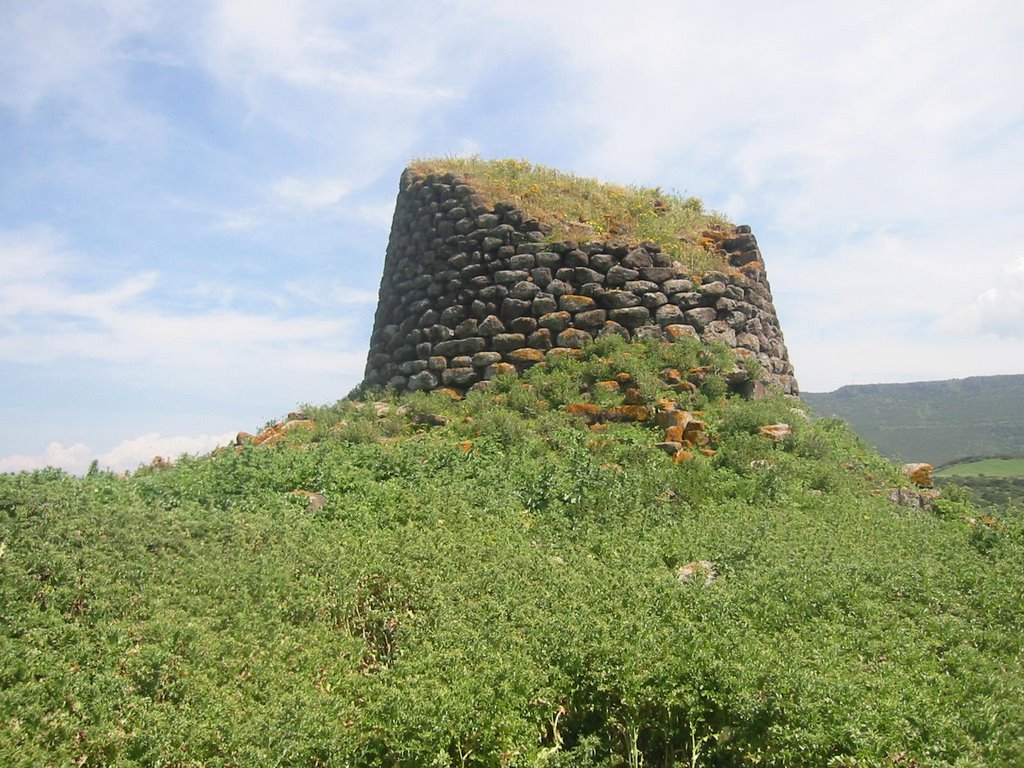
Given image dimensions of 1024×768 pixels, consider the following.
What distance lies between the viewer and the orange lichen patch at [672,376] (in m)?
10.2

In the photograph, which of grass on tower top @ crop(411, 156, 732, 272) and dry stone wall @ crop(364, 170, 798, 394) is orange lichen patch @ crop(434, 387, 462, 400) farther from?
grass on tower top @ crop(411, 156, 732, 272)

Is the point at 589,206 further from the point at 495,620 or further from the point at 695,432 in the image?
the point at 495,620

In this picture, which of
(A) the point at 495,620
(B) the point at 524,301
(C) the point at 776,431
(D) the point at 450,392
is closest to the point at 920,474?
(C) the point at 776,431

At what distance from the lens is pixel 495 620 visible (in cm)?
424

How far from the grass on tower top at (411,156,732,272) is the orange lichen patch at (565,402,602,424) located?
332 cm

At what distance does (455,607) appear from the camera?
4512mm

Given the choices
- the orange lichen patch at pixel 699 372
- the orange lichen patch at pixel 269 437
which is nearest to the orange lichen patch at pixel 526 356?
the orange lichen patch at pixel 699 372

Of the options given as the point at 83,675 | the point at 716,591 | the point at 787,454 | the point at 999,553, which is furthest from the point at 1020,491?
the point at 83,675

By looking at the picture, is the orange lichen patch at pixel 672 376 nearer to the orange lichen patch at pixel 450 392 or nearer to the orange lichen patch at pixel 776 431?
the orange lichen patch at pixel 776 431

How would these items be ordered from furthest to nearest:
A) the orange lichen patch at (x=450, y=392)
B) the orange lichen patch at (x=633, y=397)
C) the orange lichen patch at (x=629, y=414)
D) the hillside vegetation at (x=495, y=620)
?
the orange lichen patch at (x=450, y=392) < the orange lichen patch at (x=633, y=397) < the orange lichen patch at (x=629, y=414) < the hillside vegetation at (x=495, y=620)

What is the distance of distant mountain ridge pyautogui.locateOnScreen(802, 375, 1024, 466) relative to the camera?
64.6 metres

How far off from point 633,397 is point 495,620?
5.97 m

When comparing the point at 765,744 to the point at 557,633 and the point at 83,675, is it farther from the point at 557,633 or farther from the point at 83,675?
the point at 83,675

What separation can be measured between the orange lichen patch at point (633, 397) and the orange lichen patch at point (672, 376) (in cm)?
64
